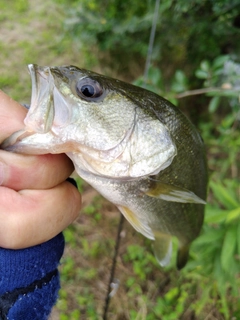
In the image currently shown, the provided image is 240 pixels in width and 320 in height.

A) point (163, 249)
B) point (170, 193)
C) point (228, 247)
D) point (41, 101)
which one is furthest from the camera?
point (228, 247)

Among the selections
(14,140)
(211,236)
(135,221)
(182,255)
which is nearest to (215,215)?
(211,236)

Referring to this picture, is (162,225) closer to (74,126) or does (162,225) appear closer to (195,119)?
(74,126)

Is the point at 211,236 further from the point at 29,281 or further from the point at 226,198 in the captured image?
the point at 29,281

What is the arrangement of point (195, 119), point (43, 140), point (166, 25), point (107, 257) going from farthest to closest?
point (195, 119), point (107, 257), point (166, 25), point (43, 140)

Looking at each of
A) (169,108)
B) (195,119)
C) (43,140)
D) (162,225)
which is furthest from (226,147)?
(43,140)

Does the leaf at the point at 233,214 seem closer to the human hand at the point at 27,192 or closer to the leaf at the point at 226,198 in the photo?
the leaf at the point at 226,198

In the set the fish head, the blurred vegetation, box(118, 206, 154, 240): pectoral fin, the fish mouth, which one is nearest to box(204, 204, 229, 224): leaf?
the blurred vegetation
